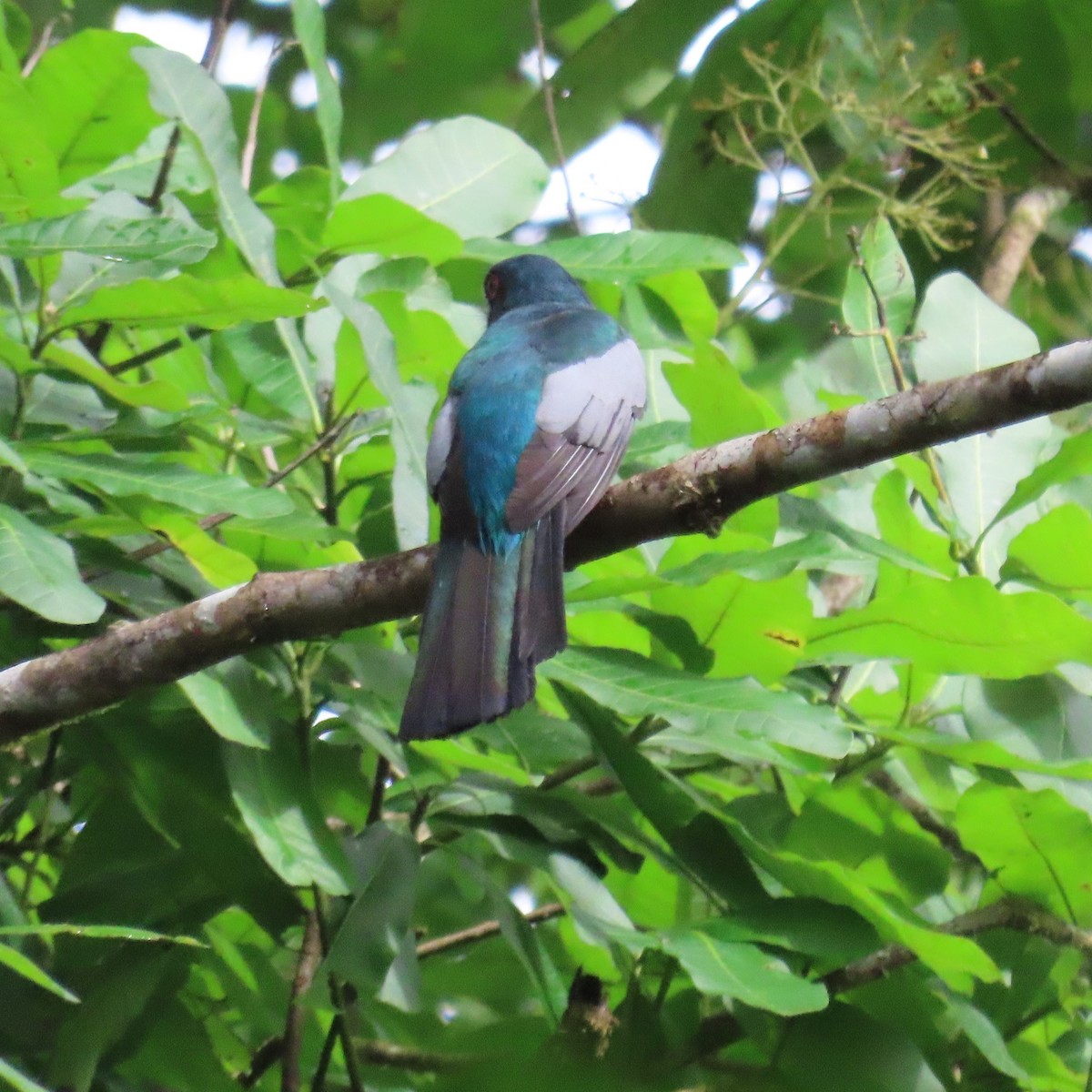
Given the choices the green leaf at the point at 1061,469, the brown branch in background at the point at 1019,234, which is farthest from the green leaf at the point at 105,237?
the brown branch in background at the point at 1019,234

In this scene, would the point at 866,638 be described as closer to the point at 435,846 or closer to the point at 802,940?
the point at 802,940

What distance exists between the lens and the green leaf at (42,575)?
2.22 metres

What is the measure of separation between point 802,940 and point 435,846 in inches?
32.5

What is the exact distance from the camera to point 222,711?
2.43 m

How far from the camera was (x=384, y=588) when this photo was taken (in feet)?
8.11

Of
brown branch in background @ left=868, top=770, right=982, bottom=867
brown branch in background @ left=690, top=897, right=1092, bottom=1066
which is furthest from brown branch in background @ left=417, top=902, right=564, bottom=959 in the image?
brown branch in background @ left=868, top=770, right=982, bottom=867

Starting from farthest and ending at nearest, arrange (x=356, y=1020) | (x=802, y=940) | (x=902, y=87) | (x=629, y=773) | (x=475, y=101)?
(x=475, y=101), (x=902, y=87), (x=356, y=1020), (x=629, y=773), (x=802, y=940)

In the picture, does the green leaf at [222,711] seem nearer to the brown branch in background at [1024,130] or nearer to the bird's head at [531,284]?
the bird's head at [531,284]

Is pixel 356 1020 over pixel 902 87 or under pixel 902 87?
under

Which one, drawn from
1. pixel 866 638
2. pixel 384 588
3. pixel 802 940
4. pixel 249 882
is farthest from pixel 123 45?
pixel 802 940

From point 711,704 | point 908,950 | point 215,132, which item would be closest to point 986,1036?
point 908,950

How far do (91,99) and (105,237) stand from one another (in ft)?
3.70

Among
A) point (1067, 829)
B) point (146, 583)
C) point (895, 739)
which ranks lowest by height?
point (1067, 829)

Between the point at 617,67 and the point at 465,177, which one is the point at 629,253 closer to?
the point at 465,177
